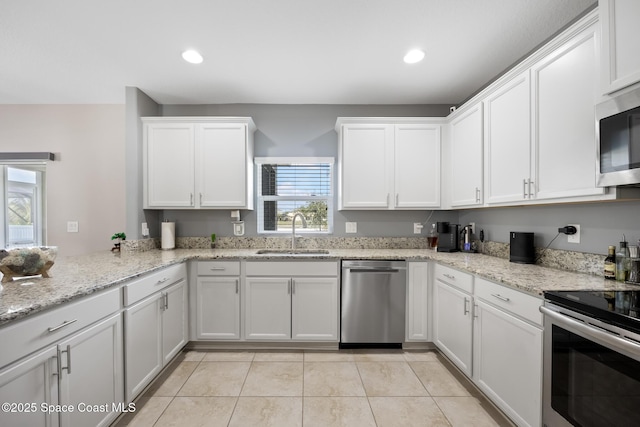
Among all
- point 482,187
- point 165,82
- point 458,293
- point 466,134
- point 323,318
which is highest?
point 165,82

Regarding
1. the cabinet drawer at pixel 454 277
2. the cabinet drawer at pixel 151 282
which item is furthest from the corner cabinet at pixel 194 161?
the cabinet drawer at pixel 454 277

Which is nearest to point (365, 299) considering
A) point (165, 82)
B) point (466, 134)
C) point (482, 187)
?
point (482, 187)

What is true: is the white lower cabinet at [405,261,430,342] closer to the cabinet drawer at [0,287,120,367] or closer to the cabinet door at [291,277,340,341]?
the cabinet door at [291,277,340,341]

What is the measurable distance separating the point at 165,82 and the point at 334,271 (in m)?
2.47

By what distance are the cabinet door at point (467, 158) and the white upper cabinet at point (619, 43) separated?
1065 millimetres

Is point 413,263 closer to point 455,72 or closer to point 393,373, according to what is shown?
point 393,373

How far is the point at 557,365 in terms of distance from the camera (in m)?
1.29

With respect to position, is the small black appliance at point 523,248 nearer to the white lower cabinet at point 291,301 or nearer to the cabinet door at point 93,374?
the white lower cabinet at point 291,301

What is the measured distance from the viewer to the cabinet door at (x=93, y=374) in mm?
1275

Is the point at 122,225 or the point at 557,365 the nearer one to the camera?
the point at 557,365

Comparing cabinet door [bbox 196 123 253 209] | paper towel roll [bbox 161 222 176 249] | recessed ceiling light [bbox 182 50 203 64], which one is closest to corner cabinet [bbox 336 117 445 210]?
cabinet door [bbox 196 123 253 209]

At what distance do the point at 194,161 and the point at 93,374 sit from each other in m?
2.03

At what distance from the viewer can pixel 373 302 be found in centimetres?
261

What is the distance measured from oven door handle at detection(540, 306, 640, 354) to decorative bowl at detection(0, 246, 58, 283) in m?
2.66
